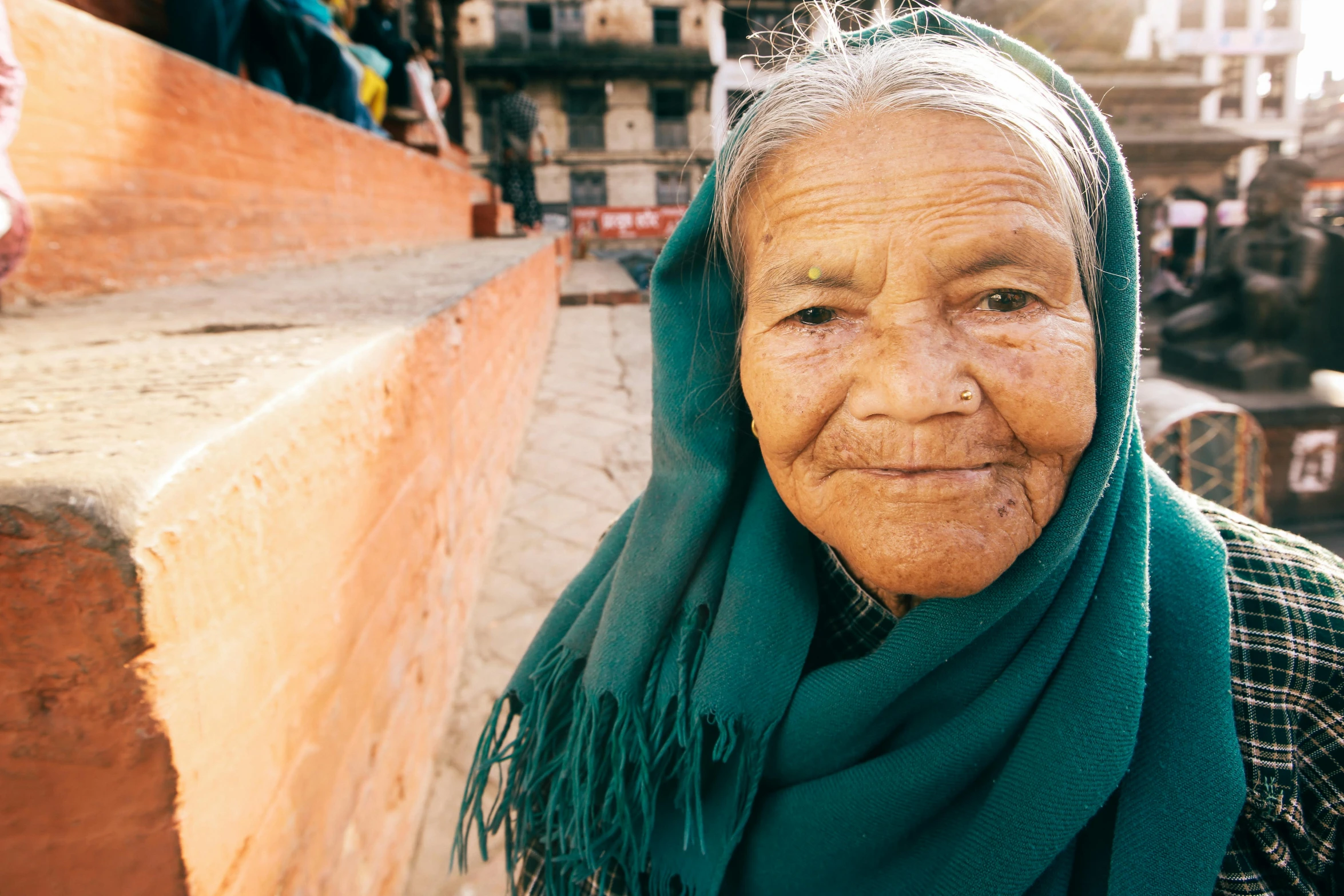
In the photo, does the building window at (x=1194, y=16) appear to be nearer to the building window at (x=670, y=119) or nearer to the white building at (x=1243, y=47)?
the white building at (x=1243, y=47)

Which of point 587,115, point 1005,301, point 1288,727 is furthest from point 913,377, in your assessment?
point 587,115

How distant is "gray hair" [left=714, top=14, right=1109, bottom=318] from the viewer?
95 centimetres

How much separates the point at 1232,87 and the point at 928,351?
42.9 m

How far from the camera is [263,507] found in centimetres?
96

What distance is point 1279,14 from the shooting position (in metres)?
31.8

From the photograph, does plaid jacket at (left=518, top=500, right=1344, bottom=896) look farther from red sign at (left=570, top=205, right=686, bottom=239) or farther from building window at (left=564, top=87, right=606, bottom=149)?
building window at (left=564, top=87, right=606, bottom=149)

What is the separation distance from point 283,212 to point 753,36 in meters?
2.95

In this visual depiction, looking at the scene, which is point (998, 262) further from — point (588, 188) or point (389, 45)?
point (588, 188)

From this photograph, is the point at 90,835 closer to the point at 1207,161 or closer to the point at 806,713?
the point at 806,713

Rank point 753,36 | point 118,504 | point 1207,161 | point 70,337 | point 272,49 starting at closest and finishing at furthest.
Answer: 1. point 118,504
2. point 753,36
3. point 70,337
4. point 272,49
5. point 1207,161

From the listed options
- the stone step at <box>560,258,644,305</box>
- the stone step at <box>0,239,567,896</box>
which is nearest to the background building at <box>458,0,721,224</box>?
the stone step at <box>560,258,644,305</box>

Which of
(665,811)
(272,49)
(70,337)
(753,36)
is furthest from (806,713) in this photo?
(272,49)

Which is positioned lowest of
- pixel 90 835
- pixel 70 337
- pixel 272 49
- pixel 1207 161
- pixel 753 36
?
pixel 90 835

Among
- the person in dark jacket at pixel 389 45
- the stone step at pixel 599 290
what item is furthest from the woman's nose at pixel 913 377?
the stone step at pixel 599 290
